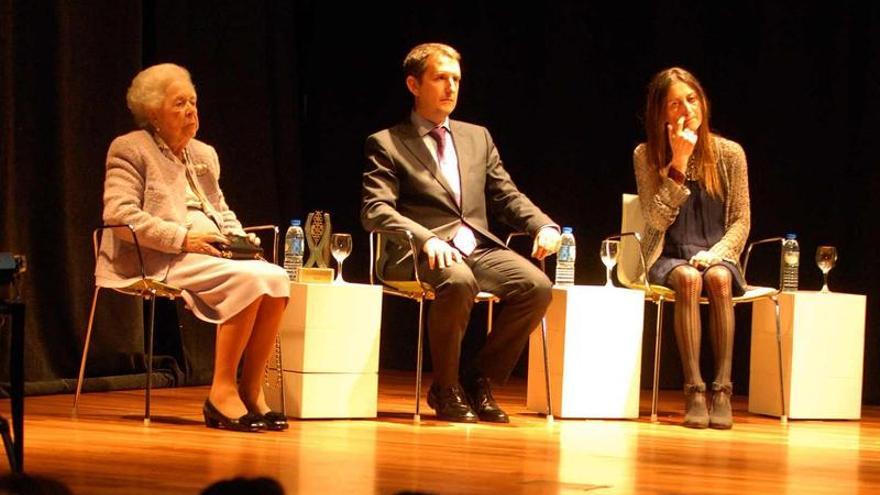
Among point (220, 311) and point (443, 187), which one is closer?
point (220, 311)

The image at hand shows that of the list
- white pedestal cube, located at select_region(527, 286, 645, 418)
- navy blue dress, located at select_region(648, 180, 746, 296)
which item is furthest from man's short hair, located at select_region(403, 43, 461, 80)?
navy blue dress, located at select_region(648, 180, 746, 296)

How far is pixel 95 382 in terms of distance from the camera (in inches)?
212

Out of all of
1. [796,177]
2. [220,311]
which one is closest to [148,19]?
[220,311]

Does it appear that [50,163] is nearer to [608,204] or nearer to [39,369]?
[39,369]

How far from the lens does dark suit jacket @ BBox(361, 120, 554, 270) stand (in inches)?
190

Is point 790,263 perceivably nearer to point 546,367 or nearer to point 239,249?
point 546,367

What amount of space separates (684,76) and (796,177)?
132 centimetres

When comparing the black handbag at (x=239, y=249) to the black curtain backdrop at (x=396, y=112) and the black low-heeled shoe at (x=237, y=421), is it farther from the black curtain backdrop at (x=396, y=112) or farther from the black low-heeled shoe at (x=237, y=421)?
the black curtain backdrop at (x=396, y=112)

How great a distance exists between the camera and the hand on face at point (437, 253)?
459 centimetres

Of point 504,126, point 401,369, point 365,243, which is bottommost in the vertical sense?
point 401,369

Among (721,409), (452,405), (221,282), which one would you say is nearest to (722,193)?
(721,409)

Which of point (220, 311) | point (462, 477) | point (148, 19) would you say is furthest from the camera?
point (148, 19)

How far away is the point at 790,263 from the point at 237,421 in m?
2.46

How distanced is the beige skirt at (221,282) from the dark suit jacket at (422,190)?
622mm
